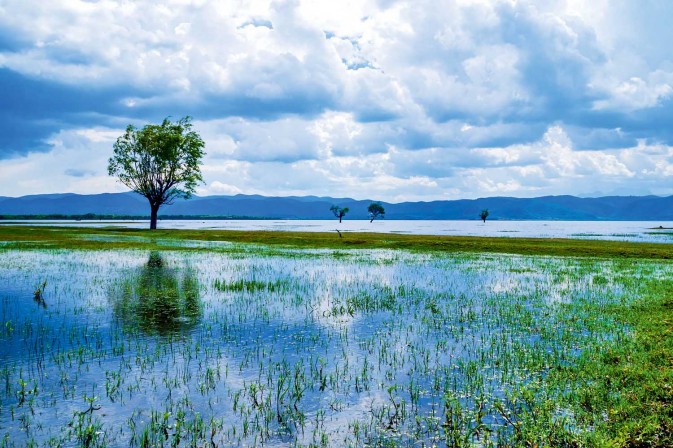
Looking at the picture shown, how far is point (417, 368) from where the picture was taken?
564 inches

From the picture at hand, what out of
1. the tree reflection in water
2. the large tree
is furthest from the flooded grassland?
the large tree

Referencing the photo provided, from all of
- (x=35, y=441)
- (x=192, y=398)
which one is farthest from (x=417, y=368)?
(x=35, y=441)

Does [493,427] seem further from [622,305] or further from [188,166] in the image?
[188,166]

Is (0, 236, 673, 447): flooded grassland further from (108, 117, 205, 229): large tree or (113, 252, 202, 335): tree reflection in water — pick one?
(108, 117, 205, 229): large tree

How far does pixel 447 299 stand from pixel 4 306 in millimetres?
23049

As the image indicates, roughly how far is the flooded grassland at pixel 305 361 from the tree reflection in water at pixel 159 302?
0.17 meters

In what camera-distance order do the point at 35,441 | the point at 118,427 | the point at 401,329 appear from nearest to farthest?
the point at 35,441 → the point at 118,427 → the point at 401,329

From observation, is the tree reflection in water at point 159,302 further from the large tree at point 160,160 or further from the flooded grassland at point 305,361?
the large tree at point 160,160

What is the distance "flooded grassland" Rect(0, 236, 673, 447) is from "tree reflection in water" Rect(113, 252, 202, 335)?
6.7 inches

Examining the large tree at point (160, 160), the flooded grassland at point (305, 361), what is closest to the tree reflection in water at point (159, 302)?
the flooded grassland at point (305, 361)

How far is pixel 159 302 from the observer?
24578 mm

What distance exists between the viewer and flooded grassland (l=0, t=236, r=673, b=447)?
10062 millimetres

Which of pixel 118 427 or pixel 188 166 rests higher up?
pixel 188 166

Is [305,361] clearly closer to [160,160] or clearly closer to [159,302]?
[159,302]
